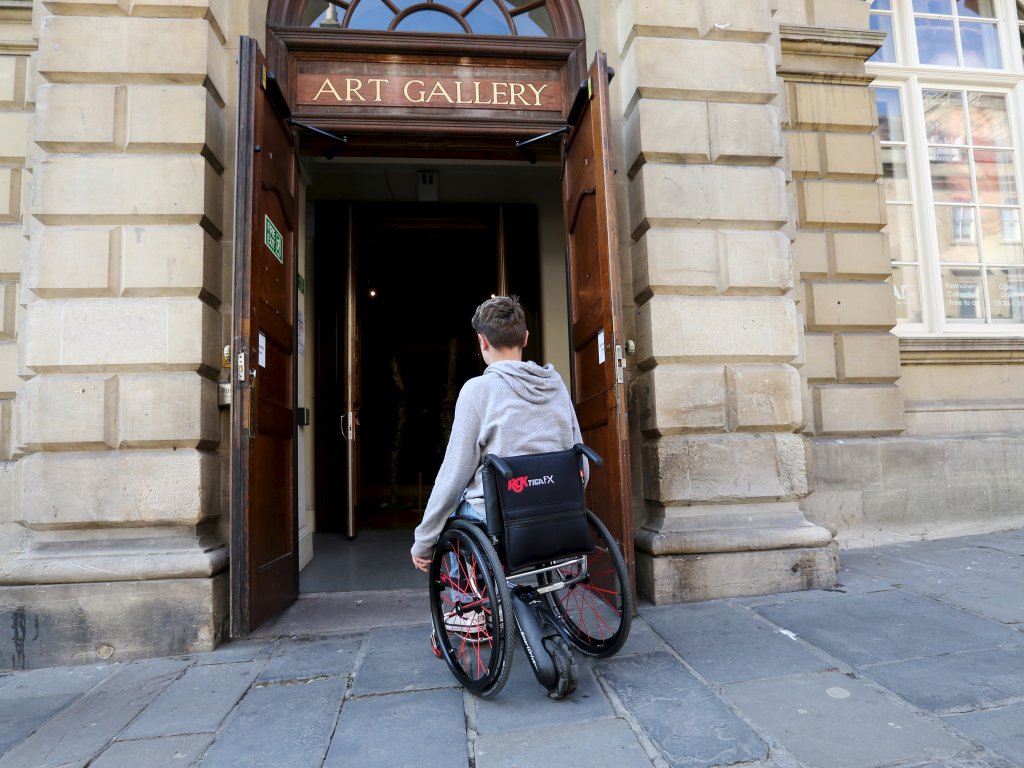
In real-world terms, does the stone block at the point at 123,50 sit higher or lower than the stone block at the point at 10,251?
higher

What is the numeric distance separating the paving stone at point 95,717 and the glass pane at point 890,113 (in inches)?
270

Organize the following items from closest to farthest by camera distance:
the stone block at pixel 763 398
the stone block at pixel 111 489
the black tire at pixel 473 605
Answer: the black tire at pixel 473 605
the stone block at pixel 111 489
the stone block at pixel 763 398

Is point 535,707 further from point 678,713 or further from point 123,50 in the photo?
point 123,50

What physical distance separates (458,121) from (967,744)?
4166 millimetres

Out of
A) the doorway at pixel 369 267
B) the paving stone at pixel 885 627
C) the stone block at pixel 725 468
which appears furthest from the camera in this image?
the doorway at pixel 369 267

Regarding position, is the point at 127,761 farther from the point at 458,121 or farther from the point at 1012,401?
the point at 1012,401

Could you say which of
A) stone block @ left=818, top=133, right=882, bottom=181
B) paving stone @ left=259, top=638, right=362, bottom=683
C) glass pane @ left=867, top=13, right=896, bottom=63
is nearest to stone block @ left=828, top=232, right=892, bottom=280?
stone block @ left=818, top=133, right=882, bottom=181

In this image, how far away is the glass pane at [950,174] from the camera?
5773mm

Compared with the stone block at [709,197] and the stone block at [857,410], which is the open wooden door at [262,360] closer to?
the stone block at [709,197]

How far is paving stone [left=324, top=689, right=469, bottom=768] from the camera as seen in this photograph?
201 cm

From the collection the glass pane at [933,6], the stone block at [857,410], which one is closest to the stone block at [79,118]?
the stone block at [857,410]

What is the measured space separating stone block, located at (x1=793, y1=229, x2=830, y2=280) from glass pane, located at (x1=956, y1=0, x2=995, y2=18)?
10.9ft

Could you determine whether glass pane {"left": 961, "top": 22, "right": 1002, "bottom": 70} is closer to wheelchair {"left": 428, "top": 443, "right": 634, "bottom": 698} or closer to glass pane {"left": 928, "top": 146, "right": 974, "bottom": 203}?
glass pane {"left": 928, "top": 146, "right": 974, "bottom": 203}

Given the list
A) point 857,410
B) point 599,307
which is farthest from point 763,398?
point 857,410
